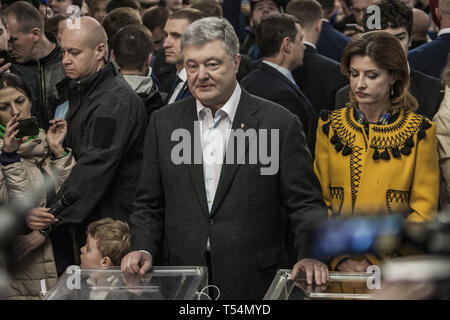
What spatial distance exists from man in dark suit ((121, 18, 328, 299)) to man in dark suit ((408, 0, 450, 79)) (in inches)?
82.1

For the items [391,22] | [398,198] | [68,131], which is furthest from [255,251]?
[391,22]

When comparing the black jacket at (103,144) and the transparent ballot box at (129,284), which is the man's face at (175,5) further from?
the transparent ballot box at (129,284)

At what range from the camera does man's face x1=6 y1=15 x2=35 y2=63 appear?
18.6ft

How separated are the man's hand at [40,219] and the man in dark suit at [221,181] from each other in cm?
102

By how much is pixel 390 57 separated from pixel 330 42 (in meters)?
2.86

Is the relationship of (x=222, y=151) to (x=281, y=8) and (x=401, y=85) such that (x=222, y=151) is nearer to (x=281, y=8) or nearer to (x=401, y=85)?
(x=401, y=85)

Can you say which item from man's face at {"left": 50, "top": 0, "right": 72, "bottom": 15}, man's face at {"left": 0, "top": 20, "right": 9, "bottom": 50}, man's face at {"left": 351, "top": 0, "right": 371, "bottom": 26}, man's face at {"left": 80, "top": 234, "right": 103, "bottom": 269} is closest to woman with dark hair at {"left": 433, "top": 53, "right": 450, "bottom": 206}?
man's face at {"left": 80, "top": 234, "right": 103, "bottom": 269}

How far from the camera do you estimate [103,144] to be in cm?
450

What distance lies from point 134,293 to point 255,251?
768 mm

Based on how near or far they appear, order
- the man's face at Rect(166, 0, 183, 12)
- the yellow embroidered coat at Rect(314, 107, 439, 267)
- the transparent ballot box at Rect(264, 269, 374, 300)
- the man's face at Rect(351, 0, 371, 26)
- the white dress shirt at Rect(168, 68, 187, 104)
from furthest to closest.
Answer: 1. the man's face at Rect(166, 0, 183, 12)
2. the man's face at Rect(351, 0, 371, 26)
3. the white dress shirt at Rect(168, 68, 187, 104)
4. the yellow embroidered coat at Rect(314, 107, 439, 267)
5. the transparent ballot box at Rect(264, 269, 374, 300)

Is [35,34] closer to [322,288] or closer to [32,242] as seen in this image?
[32,242]

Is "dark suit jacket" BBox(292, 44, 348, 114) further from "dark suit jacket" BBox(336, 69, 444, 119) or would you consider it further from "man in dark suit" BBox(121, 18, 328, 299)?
"man in dark suit" BBox(121, 18, 328, 299)

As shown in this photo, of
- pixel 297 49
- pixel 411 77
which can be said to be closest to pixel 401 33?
pixel 411 77

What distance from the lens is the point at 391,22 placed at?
191 inches
